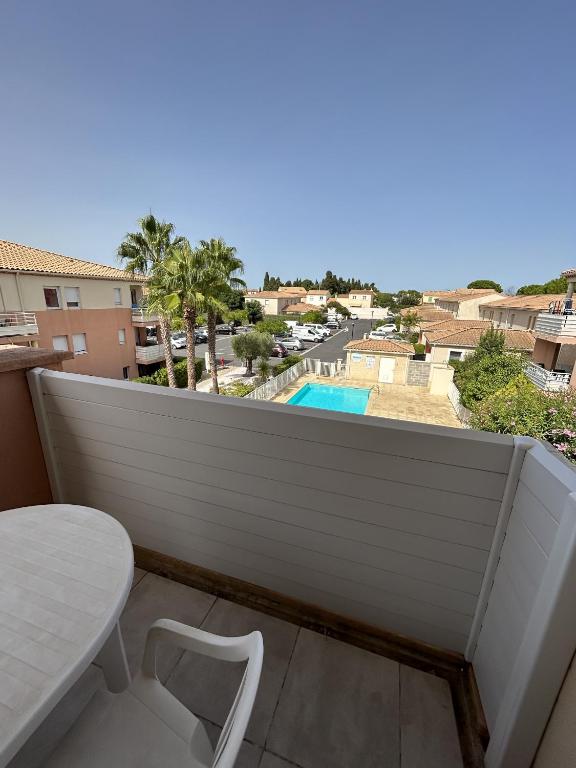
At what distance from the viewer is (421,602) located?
5.09ft

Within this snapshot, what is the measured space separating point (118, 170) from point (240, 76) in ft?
16.8

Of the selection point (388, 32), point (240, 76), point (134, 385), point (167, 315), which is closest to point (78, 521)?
point (134, 385)

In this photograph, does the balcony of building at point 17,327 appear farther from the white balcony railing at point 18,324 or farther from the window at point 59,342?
the window at point 59,342

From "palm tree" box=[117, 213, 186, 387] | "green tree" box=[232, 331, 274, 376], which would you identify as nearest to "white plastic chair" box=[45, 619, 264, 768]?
"palm tree" box=[117, 213, 186, 387]

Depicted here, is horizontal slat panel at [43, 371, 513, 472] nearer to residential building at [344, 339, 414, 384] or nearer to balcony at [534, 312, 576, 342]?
balcony at [534, 312, 576, 342]

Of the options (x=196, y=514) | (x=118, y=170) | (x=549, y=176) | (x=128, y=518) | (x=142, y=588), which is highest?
(x=549, y=176)

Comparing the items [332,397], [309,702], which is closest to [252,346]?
[332,397]

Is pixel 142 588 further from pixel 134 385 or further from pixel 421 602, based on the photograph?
pixel 421 602

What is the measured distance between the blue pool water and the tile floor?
1276 cm

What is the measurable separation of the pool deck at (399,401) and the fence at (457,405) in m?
0.18

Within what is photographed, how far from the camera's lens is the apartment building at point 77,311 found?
10.7 m

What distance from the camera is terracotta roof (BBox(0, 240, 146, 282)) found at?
10.9 meters

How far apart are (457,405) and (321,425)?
13.6 meters

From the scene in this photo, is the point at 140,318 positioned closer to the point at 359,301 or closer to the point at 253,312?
the point at 253,312
